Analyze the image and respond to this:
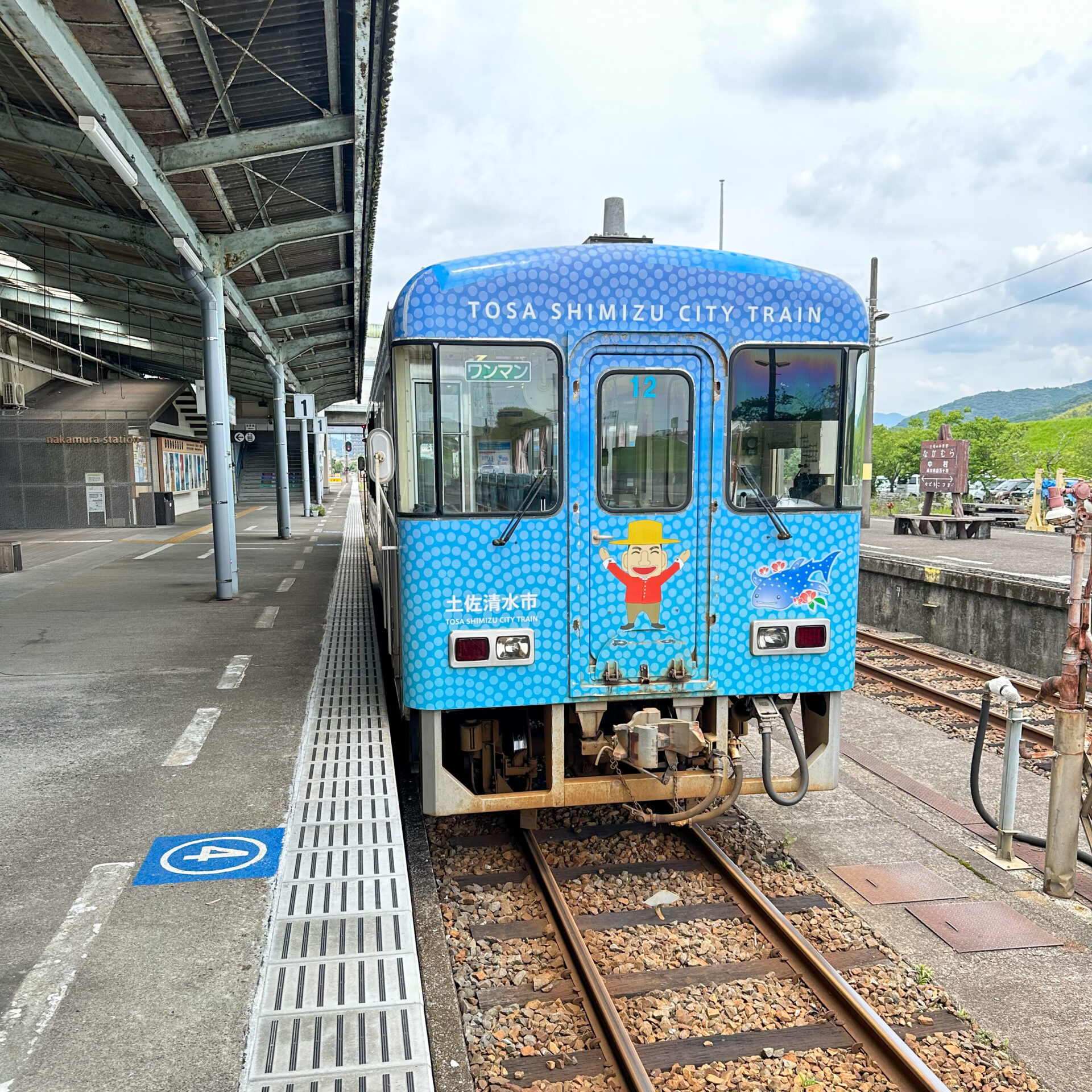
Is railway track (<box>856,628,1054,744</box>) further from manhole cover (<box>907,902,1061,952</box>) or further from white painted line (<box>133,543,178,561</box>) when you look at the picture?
white painted line (<box>133,543,178,561</box>)

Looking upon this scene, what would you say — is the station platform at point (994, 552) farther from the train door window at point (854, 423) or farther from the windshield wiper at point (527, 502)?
the windshield wiper at point (527, 502)

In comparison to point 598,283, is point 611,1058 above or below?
below

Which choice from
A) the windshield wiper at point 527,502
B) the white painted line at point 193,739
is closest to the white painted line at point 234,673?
the white painted line at point 193,739

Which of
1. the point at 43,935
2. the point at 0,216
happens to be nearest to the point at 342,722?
the point at 43,935

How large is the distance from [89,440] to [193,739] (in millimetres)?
20538

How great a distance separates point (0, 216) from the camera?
1158 cm

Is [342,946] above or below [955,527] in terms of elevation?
below

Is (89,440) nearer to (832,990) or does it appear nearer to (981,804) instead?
(981,804)

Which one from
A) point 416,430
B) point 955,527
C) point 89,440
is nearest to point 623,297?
point 416,430

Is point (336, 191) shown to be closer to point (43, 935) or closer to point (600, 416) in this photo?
point (600, 416)

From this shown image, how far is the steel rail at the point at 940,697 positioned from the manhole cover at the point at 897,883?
3.03m

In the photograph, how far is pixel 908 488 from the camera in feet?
196

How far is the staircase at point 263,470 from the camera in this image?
4330 centimetres

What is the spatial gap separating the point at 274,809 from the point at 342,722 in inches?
62.4
